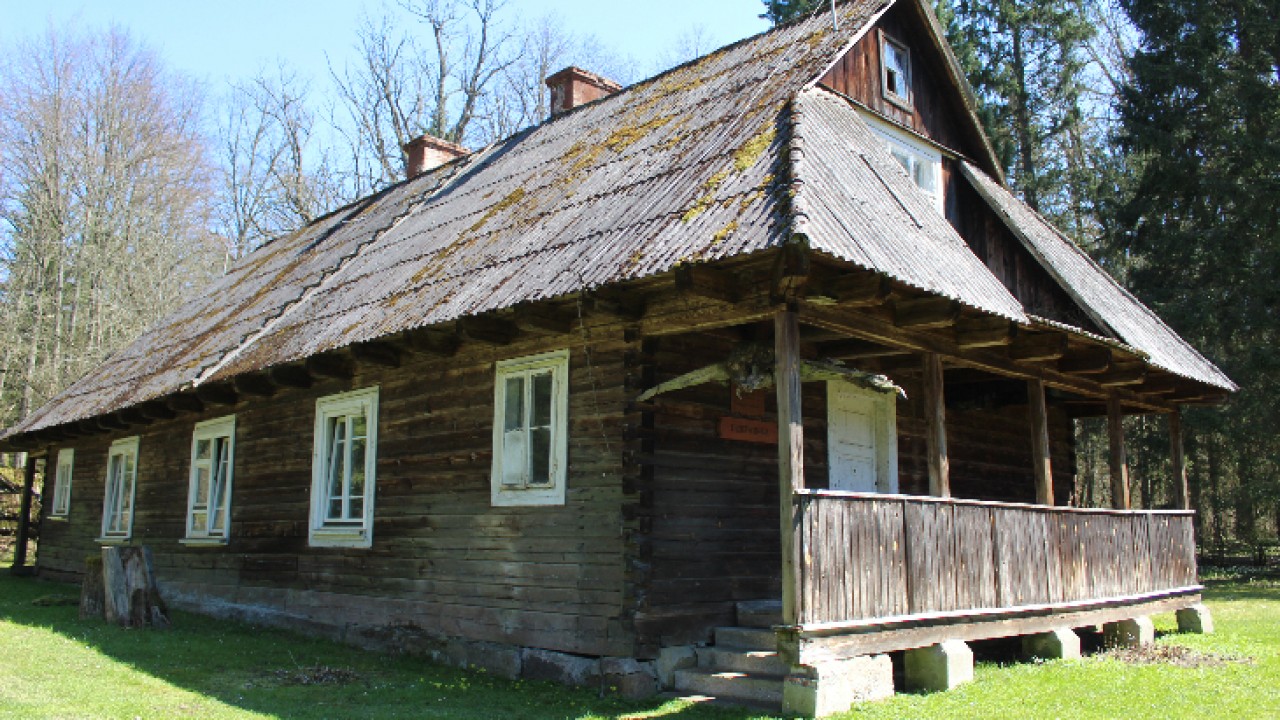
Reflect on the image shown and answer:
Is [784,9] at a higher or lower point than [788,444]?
higher

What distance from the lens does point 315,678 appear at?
9266 mm

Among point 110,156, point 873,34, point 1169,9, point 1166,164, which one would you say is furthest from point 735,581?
point 110,156

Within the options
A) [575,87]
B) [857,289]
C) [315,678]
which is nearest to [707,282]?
[857,289]

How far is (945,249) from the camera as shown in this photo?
368 inches

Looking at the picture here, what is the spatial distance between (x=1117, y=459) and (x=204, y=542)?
1229 cm

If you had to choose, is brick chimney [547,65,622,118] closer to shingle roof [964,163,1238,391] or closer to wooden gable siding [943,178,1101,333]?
wooden gable siding [943,178,1101,333]

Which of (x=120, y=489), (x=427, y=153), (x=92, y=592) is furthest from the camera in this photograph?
(x=427, y=153)

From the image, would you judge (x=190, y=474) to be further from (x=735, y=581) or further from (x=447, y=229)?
(x=735, y=581)

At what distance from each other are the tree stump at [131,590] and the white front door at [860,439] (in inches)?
316

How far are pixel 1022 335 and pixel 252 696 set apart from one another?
A: 25.2 feet

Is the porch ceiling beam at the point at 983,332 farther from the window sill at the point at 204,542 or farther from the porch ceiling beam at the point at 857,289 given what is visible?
the window sill at the point at 204,542

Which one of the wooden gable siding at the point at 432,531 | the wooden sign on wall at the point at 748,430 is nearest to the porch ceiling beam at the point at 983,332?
the wooden sign on wall at the point at 748,430

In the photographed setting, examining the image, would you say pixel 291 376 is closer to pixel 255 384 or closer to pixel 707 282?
pixel 255 384

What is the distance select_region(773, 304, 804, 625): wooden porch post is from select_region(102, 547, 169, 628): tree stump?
8.43 m
